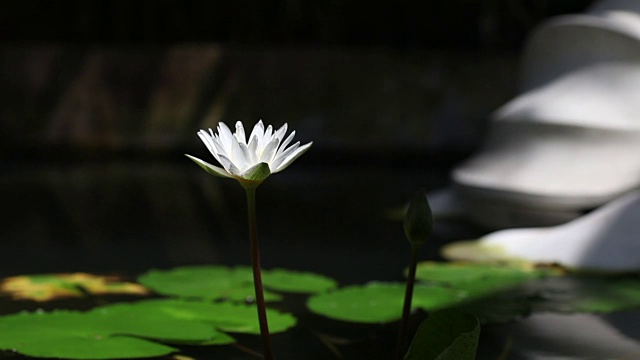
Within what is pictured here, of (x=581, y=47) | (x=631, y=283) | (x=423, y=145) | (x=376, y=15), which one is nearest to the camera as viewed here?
(x=631, y=283)

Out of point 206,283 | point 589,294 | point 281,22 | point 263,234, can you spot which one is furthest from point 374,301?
point 281,22

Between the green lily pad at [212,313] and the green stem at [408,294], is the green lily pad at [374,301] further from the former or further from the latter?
the green stem at [408,294]

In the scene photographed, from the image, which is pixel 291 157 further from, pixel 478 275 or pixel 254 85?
pixel 254 85

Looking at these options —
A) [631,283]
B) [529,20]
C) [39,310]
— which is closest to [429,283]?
[631,283]

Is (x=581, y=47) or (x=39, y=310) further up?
(x=581, y=47)

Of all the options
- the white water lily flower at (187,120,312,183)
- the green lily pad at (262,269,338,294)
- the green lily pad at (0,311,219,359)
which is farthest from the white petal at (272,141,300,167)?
the green lily pad at (262,269,338,294)

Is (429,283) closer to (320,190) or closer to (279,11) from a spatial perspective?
(320,190)

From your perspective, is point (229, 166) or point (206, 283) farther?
point (206, 283)

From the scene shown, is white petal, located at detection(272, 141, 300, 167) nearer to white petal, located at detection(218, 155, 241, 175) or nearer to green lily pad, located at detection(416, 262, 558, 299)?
white petal, located at detection(218, 155, 241, 175)
